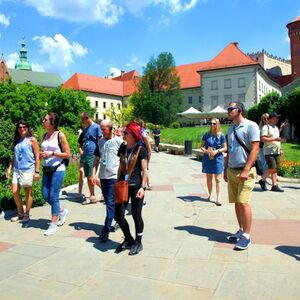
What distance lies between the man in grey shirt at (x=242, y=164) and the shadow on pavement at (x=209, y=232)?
29cm

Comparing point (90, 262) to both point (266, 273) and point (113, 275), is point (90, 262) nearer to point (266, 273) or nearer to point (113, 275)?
point (113, 275)

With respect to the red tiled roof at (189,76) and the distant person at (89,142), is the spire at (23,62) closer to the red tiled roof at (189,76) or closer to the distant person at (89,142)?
the red tiled roof at (189,76)

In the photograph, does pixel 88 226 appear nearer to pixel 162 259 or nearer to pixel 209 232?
pixel 209 232

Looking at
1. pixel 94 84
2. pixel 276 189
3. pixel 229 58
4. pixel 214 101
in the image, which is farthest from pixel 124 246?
pixel 94 84

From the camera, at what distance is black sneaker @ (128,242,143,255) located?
5.20 metres

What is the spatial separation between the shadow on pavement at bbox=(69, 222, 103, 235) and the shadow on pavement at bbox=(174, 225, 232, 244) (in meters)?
1.28

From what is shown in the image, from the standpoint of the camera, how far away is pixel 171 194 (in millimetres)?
9773

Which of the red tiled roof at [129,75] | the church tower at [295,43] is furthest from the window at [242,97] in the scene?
the red tiled roof at [129,75]

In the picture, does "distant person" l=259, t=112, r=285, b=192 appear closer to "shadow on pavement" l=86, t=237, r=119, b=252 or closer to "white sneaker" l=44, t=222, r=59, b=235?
"shadow on pavement" l=86, t=237, r=119, b=252

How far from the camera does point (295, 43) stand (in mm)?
75688

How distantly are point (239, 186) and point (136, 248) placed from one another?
1.59 meters

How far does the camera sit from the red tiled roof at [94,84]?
9175 centimetres

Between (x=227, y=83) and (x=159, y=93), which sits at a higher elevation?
(x=227, y=83)

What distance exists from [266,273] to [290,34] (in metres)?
80.3
